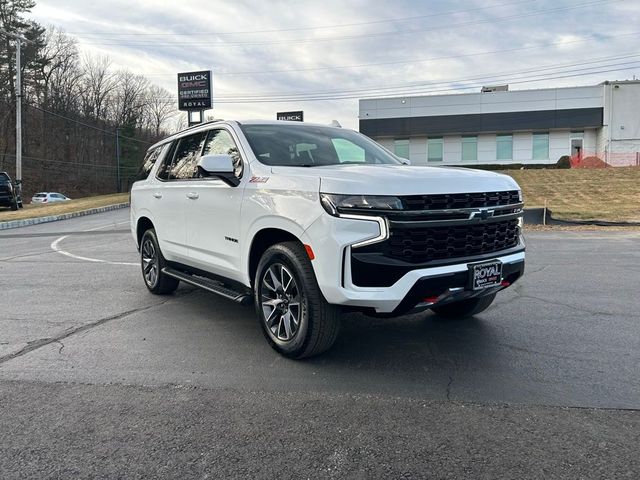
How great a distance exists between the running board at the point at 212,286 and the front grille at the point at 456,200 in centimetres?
183

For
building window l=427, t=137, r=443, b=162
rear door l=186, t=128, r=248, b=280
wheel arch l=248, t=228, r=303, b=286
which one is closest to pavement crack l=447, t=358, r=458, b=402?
wheel arch l=248, t=228, r=303, b=286

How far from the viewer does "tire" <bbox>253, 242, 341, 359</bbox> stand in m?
3.79

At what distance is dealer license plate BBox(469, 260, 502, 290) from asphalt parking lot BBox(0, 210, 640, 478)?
0.66 metres

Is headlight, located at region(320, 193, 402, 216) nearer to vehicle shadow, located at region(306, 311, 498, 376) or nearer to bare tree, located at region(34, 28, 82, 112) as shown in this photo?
vehicle shadow, located at region(306, 311, 498, 376)

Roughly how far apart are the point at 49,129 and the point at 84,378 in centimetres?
5782

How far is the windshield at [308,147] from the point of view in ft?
15.4

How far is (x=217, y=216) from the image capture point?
487 centimetres

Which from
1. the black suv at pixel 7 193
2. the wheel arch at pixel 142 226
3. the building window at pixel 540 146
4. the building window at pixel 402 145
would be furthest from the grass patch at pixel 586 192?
the black suv at pixel 7 193

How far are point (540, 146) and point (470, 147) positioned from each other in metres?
5.56

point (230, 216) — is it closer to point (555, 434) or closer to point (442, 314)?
point (442, 314)

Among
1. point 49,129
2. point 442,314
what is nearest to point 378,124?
point 49,129

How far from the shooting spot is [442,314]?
535cm

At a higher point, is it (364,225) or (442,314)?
(364,225)

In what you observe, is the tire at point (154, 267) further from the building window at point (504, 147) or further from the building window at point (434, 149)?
the building window at point (504, 147)
